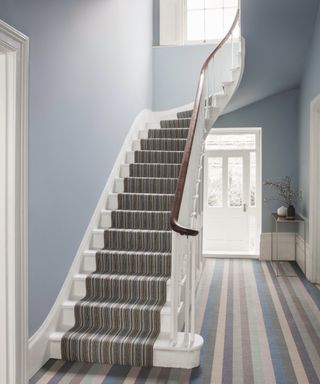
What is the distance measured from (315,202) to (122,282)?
314 cm

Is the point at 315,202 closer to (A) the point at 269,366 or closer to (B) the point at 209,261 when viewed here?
(B) the point at 209,261

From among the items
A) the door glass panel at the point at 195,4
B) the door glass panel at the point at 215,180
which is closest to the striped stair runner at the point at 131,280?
the door glass panel at the point at 215,180

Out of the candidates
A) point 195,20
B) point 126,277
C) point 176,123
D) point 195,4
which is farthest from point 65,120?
point 195,4

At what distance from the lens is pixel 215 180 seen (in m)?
7.99

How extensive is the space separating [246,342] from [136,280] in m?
1.04

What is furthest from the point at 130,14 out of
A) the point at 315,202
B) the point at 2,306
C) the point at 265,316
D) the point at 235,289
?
the point at 2,306

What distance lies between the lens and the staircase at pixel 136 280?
11.0 ft

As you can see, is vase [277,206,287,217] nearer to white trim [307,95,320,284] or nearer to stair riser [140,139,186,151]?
white trim [307,95,320,284]

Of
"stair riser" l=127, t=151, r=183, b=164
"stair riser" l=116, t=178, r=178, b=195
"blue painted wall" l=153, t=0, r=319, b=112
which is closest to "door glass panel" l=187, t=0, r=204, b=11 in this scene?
"blue painted wall" l=153, t=0, r=319, b=112

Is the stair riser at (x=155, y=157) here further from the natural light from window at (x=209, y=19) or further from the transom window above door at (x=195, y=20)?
the natural light from window at (x=209, y=19)

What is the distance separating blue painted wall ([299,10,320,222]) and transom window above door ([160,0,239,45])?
2195 mm

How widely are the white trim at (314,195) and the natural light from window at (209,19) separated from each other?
3075 mm

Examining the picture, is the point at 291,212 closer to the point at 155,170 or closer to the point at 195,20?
the point at 155,170

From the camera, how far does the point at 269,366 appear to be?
3287mm
